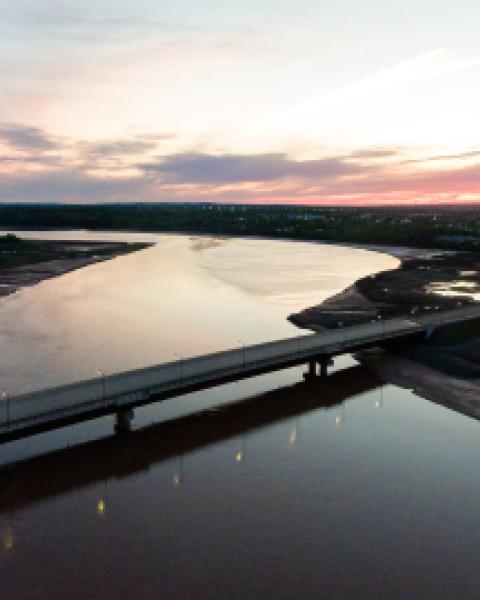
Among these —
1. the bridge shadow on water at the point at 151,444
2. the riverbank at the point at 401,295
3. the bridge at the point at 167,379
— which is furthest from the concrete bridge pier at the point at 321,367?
the riverbank at the point at 401,295

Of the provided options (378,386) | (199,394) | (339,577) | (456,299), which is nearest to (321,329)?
(378,386)

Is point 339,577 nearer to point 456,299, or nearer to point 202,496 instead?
point 202,496

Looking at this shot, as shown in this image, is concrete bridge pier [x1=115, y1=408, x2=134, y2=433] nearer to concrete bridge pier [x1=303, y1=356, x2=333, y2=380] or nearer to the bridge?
the bridge

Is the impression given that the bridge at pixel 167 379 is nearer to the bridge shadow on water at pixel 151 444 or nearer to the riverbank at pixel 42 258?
the bridge shadow on water at pixel 151 444

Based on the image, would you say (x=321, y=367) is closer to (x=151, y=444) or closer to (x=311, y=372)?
(x=311, y=372)

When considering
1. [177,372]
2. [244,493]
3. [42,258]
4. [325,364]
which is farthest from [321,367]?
[42,258]
